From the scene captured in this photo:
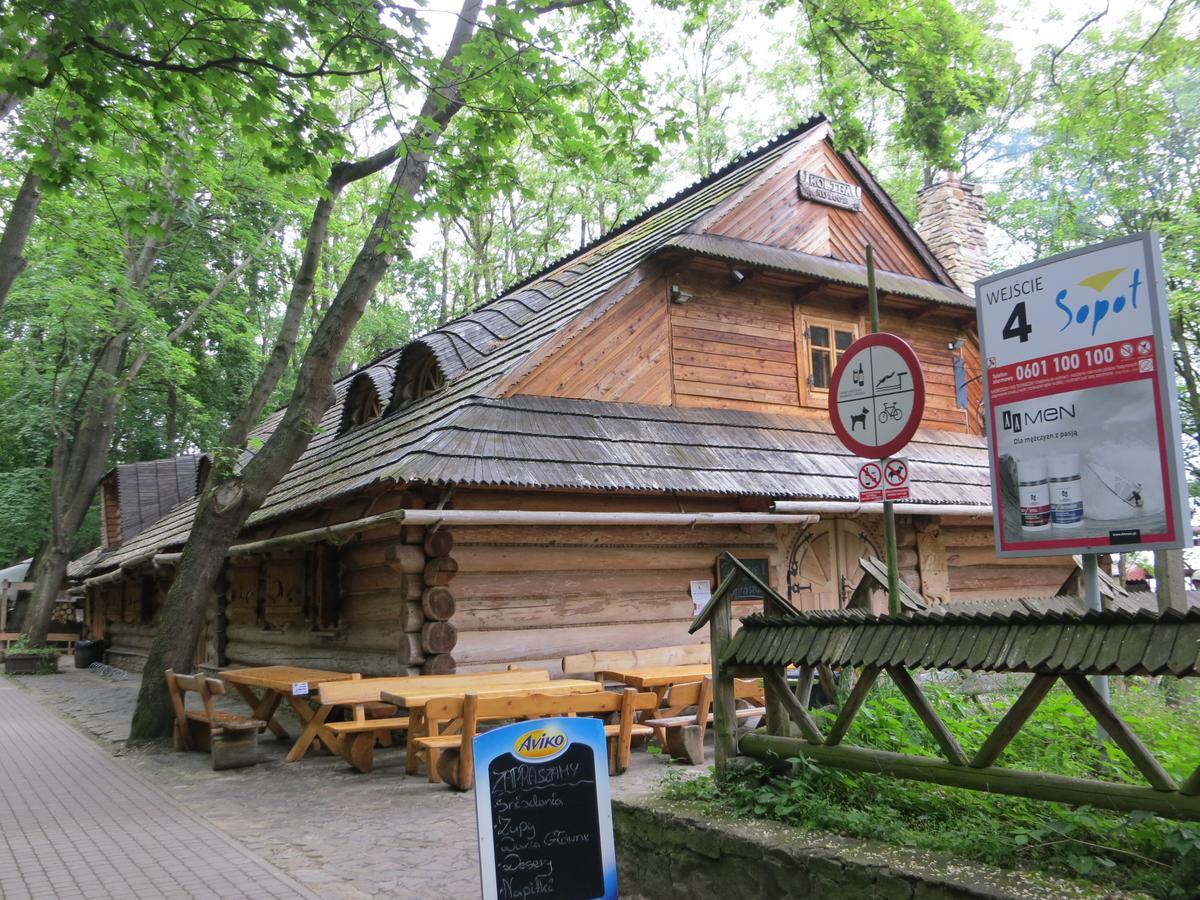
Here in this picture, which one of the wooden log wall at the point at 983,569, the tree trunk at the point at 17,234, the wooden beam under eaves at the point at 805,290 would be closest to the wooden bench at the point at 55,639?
the tree trunk at the point at 17,234

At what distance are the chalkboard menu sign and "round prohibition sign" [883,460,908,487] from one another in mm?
2094

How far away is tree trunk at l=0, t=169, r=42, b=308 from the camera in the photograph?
8.86 m

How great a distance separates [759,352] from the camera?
12891 mm

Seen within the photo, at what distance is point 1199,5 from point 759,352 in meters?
6.26

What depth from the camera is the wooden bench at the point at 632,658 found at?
9.82m

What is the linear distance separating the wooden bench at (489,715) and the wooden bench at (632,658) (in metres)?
1.71

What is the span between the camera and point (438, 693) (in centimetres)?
747

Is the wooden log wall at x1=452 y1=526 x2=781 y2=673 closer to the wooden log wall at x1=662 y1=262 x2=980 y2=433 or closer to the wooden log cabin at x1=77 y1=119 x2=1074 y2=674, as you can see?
the wooden log cabin at x1=77 y1=119 x2=1074 y2=674

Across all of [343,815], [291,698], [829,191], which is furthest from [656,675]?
[829,191]

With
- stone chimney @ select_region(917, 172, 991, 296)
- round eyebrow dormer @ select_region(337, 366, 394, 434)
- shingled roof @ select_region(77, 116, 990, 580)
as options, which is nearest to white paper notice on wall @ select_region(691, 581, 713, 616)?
shingled roof @ select_region(77, 116, 990, 580)

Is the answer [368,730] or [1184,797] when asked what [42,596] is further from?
[1184,797]

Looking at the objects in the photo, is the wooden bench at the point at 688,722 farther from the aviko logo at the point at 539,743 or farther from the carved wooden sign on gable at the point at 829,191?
the carved wooden sign on gable at the point at 829,191

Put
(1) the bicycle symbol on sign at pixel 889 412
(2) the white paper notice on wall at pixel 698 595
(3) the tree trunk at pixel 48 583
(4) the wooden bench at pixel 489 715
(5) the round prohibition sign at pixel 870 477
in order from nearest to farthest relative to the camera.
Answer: (1) the bicycle symbol on sign at pixel 889 412 → (5) the round prohibition sign at pixel 870 477 → (4) the wooden bench at pixel 489 715 → (2) the white paper notice on wall at pixel 698 595 → (3) the tree trunk at pixel 48 583

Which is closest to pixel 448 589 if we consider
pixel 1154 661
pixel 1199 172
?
pixel 1154 661
